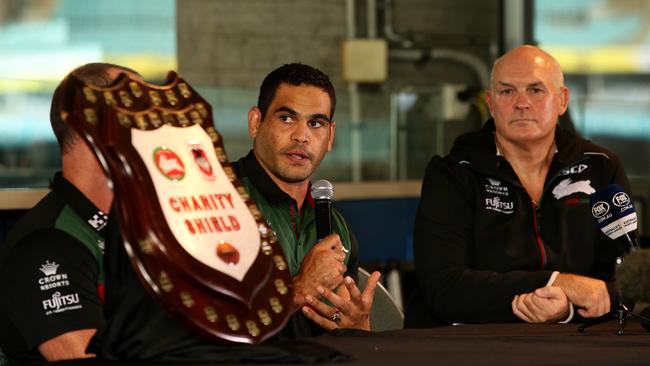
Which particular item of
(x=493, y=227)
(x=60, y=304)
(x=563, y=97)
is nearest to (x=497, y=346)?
(x=60, y=304)

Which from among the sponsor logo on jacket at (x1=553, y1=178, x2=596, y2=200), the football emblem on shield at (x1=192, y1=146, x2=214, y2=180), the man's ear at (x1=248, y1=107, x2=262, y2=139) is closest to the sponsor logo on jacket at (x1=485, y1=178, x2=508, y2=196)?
the sponsor logo on jacket at (x1=553, y1=178, x2=596, y2=200)

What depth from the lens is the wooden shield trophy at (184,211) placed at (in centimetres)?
133

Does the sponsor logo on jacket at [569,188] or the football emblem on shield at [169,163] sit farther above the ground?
the football emblem on shield at [169,163]

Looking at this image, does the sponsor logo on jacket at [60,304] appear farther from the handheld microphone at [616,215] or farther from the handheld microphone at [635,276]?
the handheld microphone at [616,215]

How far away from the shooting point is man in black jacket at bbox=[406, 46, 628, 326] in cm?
251

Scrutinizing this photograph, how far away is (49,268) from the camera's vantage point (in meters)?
1.60

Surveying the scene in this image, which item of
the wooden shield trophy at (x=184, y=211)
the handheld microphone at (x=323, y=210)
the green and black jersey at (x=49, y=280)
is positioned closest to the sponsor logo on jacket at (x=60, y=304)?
the green and black jersey at (x=49, y=280)

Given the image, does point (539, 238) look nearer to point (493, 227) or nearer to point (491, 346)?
point (493, 227)

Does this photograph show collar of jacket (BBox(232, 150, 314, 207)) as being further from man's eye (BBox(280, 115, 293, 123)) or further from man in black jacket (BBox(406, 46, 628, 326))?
man in black jacket (BBox(406, 46, 628, 326))

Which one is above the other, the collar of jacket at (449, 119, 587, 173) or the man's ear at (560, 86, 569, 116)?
the man's ear at (560, 86, 569, 116)

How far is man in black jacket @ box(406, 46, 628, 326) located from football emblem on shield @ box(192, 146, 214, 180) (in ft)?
3.72

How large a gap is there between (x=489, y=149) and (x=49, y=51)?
138 inches

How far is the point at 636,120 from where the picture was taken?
7102 mm

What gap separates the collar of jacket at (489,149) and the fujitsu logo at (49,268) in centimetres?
128
